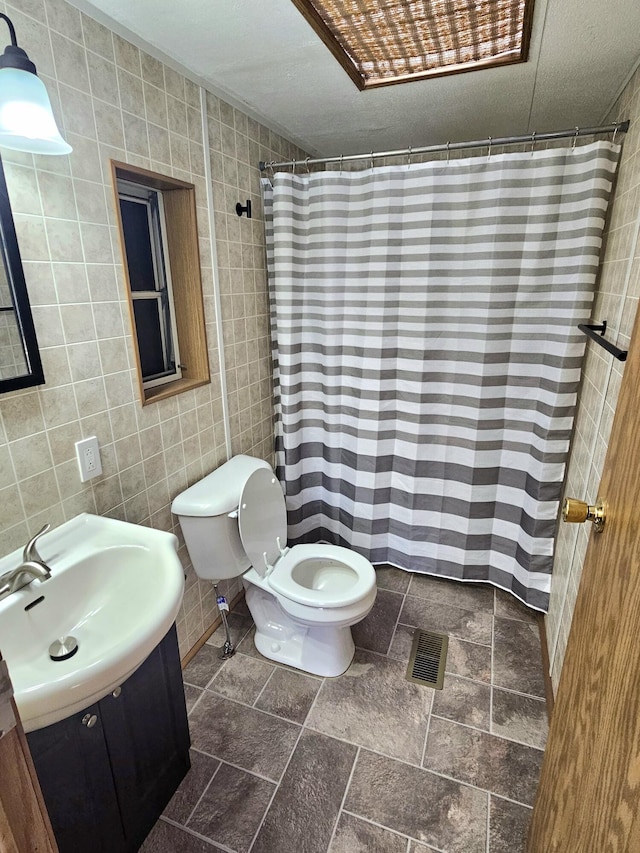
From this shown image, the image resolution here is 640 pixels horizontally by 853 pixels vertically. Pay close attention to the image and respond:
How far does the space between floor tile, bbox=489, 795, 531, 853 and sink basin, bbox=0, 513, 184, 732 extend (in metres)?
1.15

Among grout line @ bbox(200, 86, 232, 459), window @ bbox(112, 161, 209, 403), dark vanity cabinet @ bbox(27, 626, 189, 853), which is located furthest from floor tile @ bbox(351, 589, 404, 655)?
window @ bbox(112, 161, 209, 403)

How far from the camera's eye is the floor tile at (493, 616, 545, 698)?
1.76 meters

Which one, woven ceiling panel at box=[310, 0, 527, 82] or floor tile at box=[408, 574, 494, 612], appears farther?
floor tile at box=[408, 574, 494, 612]

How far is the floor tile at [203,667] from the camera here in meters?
1.80

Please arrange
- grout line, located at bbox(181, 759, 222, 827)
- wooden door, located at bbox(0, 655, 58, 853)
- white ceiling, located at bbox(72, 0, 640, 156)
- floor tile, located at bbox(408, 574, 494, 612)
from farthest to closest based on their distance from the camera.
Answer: floor tile, located at bbox(408, 574, 494, 612) → grout line, located at bbox(181, 759, 222, 827) → white ceiling, located at bbox(72, 0, 640, 156) → wooden door, located at bbox(0, 655, 58, 853)

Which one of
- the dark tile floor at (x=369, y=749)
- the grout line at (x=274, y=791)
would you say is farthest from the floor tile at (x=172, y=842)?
the grout line at (x=274, y=791)

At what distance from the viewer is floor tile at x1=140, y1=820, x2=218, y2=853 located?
1.26 m

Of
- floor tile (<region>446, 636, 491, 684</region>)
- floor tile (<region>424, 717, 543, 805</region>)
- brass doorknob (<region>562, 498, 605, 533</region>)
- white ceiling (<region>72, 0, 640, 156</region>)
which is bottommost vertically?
floor tile (<region>424, 717, 543, 805</region>)

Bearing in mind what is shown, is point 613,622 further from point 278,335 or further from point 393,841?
point 278,335

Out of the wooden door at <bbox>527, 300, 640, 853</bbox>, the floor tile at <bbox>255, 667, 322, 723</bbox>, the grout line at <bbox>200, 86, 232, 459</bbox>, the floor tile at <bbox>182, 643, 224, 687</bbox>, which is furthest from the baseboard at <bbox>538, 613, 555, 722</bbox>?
the grout line at <bbox>200, 86, 232, 459</bbox>

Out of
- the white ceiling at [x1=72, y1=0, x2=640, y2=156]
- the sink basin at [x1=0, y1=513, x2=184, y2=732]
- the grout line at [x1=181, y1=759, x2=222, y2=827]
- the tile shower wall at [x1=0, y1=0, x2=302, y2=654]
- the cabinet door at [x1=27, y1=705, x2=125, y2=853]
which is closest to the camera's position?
the sink basin at [x1=0, y1=513, x2=184, y2=732]

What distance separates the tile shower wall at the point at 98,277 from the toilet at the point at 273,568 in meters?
0.12

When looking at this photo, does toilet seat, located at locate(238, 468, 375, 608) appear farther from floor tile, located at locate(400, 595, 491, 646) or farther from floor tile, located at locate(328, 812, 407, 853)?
floor tile, located at locate(328, 812, 407, 853)

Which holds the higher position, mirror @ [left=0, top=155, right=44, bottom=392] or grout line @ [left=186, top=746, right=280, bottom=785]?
mirror @ [left=0, top=155, right=44, bottom=392]
